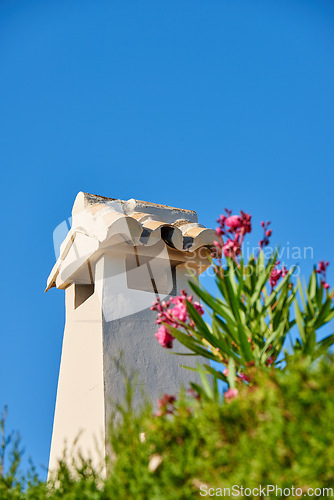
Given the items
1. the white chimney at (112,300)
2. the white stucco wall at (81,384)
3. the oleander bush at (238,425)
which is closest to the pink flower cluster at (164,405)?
the oleander bush at (238,425)

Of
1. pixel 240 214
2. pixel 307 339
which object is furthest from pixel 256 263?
pixel 307 339

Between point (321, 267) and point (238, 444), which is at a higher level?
point (321, 267)

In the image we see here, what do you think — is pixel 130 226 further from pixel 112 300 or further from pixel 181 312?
pixel 181 312

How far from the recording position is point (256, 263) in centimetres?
283

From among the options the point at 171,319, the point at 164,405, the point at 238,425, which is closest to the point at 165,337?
the point at 171,319

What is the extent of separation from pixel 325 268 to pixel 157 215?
100 inches

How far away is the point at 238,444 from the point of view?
156 cm

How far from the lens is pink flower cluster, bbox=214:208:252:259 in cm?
270

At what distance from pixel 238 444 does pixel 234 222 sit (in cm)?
135

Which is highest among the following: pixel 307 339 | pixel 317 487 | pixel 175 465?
pixel 307 339

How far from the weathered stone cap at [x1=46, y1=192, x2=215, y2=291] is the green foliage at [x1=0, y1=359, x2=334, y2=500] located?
234cm

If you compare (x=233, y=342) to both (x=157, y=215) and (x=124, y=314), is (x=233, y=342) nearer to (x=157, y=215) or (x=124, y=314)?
(x=124, y=314)

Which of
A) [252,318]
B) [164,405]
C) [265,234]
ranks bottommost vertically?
[164,405]

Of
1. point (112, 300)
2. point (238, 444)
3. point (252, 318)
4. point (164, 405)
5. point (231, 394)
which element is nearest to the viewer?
point (238, 444)
